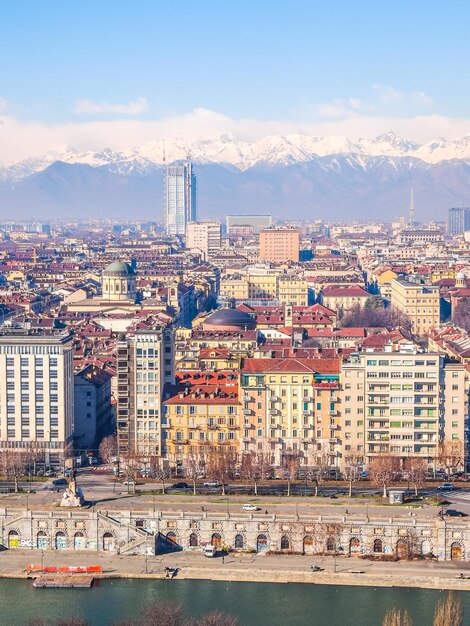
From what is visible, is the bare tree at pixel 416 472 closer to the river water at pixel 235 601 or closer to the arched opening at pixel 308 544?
the arched opening at pixel 308 544

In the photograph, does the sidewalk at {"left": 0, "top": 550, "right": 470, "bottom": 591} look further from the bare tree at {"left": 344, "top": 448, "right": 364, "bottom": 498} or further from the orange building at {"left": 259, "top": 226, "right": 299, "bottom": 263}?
the orange building at {"left": 259, "top": 226, "right": 299, "bottom": 263}

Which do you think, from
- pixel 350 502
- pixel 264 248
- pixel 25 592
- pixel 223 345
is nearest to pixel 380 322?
pixel 223 345

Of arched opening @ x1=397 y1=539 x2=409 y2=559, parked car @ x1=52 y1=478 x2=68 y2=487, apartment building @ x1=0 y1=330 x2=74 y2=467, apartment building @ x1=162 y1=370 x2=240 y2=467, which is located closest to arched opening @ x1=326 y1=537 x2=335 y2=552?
arched opening @ x1=397 y1=539 x2=409 y2=559

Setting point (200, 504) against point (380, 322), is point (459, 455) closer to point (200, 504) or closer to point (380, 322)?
point (200, 504)

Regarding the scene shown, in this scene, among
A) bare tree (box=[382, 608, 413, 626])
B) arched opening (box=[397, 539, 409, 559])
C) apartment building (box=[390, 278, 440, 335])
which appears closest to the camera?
bare tree (box=[382, 608, 413, 626])

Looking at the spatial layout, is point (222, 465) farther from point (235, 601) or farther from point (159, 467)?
point (235, 601)

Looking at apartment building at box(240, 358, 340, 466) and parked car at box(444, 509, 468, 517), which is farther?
apartment building at box(240, 358, 340, 466)

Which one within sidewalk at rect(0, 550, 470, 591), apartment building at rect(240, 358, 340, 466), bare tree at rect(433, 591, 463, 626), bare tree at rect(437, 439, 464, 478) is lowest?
bare tree at rect(433, 591, 463, 626)
